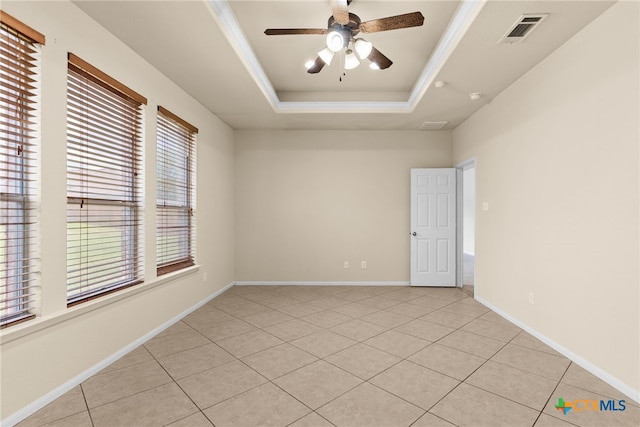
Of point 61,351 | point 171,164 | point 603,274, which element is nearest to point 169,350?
point 61,351

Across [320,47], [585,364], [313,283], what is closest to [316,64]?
[320,47]

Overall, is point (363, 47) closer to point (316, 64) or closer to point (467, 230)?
point (316, 64)

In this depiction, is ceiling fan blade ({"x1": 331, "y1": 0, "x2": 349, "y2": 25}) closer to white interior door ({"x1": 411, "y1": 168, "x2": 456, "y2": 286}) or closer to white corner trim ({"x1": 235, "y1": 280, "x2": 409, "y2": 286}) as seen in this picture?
white interior door ({"x1": 411, "y1": 168, "x2": 456, "y2": 286})

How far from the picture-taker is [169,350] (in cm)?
265

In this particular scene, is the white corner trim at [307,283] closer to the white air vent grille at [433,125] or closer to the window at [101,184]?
the window at [101,184]

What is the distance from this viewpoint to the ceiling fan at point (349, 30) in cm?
205

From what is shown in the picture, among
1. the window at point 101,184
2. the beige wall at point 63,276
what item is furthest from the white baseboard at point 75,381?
the window at point 101,184

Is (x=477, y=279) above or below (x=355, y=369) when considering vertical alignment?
above

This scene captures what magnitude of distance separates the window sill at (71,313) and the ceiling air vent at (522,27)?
3864 millimetres

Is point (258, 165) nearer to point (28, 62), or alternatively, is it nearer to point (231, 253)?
point (231, 253)

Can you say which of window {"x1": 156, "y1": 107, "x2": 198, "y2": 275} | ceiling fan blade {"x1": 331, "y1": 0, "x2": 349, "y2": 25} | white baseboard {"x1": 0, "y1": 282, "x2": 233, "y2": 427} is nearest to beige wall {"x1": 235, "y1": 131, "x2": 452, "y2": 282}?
window {"x1": 156, "y1": 107, "x2": 198, "y2": 275}

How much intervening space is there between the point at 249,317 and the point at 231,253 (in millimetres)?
1733

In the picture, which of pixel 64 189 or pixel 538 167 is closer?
Answer: pixel 64 189

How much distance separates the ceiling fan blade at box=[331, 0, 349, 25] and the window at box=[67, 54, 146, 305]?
1.87m
